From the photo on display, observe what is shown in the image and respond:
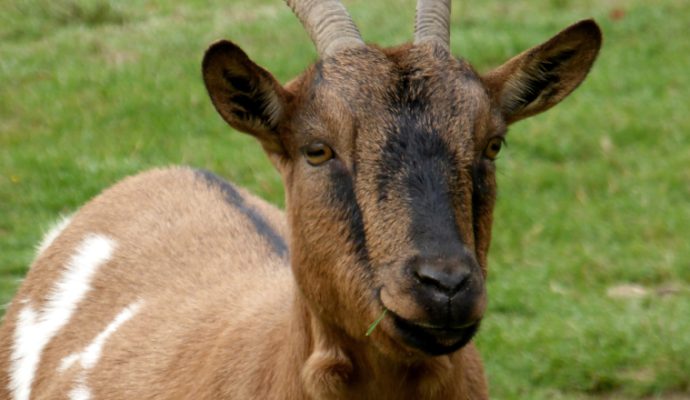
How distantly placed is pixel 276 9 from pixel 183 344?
7.53 metres

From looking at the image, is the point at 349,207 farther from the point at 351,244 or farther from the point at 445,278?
the point at 445,278

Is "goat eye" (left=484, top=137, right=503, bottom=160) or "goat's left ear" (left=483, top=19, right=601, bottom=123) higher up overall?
"goat's left ear" (left=483, top=19, right=601, bottom=123)

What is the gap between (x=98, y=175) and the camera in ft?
28.7

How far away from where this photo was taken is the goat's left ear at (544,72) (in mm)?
4609

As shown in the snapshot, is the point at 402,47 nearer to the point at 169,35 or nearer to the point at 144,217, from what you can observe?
the point at 144,217

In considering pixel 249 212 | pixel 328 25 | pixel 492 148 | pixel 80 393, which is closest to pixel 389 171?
pixel 492 148

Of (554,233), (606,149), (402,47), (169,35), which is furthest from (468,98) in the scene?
(169,35)

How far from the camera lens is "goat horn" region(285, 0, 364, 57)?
4605 millimetres

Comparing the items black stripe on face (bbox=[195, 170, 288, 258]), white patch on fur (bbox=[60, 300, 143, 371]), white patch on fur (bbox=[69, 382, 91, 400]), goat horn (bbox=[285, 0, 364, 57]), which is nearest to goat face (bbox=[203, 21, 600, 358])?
goat horn (bbox=[285, 0, 364, 57])

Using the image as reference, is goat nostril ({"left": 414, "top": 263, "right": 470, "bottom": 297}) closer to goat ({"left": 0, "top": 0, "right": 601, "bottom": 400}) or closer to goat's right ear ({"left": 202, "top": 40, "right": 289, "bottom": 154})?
goat ({"left": 0, "top": 0, "right": 601, "bottom": 400})

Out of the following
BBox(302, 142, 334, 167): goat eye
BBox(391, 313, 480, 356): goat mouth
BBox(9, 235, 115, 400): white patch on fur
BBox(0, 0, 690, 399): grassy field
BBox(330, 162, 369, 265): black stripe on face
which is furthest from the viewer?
BBox(0, 0, 690, 399): grassy field

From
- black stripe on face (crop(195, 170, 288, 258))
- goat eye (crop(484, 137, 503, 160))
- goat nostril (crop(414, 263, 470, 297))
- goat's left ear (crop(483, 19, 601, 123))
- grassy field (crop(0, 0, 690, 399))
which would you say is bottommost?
grassy field (crop(0, 0, 690, 399))

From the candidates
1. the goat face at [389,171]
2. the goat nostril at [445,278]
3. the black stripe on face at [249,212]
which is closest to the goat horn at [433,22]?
the goat face at [389,171]

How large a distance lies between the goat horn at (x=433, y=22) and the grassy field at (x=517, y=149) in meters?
2.43
